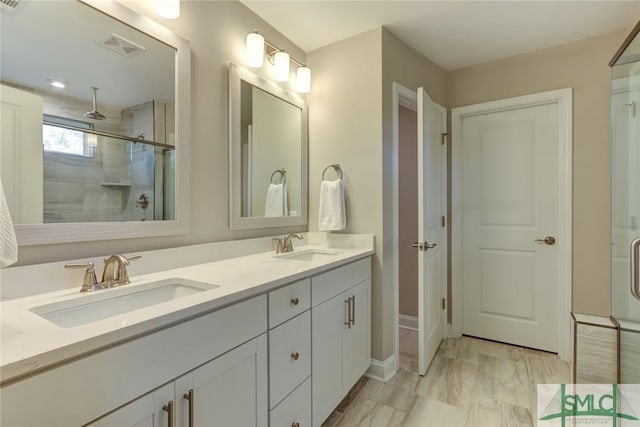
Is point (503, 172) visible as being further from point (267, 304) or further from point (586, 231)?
point (267, 304)

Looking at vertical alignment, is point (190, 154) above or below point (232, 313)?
above

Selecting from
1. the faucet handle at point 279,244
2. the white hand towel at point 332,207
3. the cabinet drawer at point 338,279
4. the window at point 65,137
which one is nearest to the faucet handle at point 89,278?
the window at point 65,137

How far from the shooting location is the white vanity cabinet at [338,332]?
145 cm

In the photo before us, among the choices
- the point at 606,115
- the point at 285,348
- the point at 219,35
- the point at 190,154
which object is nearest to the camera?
the point at 285,348

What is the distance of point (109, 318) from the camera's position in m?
0.82

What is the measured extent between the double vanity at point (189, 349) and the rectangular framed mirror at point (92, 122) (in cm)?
28

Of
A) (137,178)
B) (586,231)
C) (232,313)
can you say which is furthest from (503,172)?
(137,178)

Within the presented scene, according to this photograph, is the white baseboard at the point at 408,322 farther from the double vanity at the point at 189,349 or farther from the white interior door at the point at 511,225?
the double vanity at the point at 189,349

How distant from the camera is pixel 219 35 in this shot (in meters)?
1.64

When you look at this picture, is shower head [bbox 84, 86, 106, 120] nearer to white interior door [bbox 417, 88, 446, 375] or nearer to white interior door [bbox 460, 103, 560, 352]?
white interior door [bbox 417, 88, 446, 375]

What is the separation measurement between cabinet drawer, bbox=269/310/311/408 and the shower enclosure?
175 centimetres

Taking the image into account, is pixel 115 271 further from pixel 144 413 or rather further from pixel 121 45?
pixel 121 45

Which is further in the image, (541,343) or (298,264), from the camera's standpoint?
(541,343)

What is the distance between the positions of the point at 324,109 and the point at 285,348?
167cm
